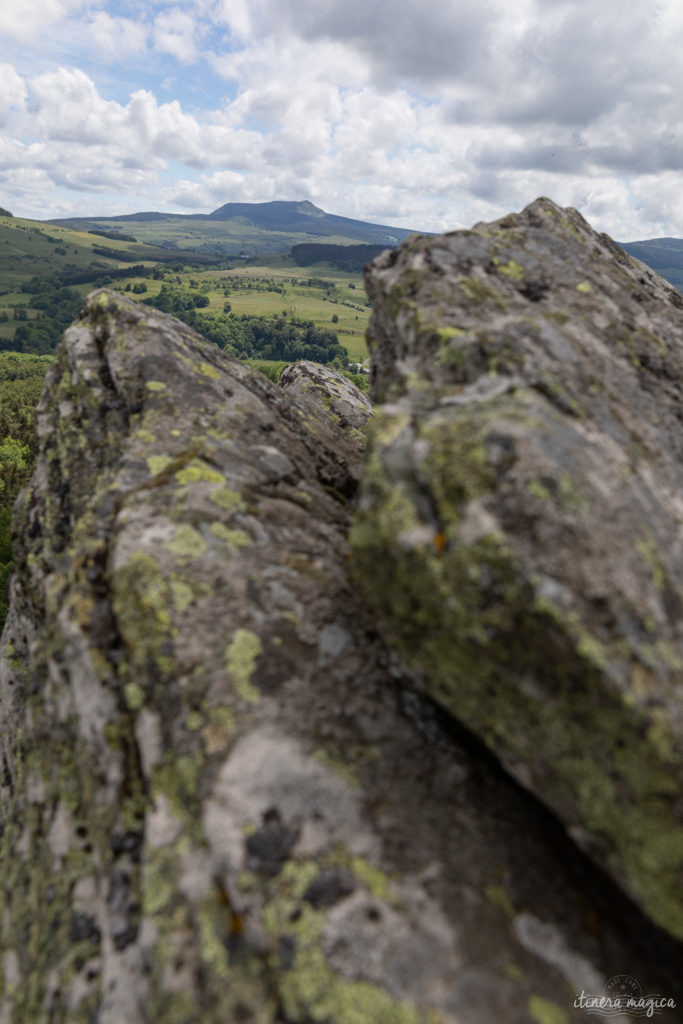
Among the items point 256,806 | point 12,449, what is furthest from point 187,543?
point 12,449

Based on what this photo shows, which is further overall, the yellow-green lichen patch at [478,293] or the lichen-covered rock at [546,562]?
the yellow-green lichen patch at [478,293]

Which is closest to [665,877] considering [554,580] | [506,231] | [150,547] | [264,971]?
[554,580]

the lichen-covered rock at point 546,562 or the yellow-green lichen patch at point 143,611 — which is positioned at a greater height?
the lichen-covered rock at point 546,562

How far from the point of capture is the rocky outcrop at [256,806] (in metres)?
6.10

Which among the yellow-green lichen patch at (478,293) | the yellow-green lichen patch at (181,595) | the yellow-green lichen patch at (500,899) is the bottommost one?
the yellow-green lichen patch at (500,899)

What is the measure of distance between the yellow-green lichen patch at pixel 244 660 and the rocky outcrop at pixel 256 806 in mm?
34

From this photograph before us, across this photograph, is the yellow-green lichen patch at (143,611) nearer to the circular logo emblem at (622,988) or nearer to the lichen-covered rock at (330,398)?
the circular logo emblem at (622,988)

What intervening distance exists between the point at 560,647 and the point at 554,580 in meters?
0.77

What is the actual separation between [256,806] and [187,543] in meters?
4.38

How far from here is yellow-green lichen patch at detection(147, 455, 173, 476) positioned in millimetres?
10906

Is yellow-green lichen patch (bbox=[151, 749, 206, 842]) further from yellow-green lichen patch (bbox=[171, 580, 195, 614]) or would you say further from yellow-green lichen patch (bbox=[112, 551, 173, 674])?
yellow-green lichen patch (bbox=[171, 580, 195, 614])

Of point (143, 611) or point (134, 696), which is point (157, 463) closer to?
point (143, 611)

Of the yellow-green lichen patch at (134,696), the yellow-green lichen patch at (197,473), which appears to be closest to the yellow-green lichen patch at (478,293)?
the yellow-green lichen patch at (197,473)

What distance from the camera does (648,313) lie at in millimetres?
12484
